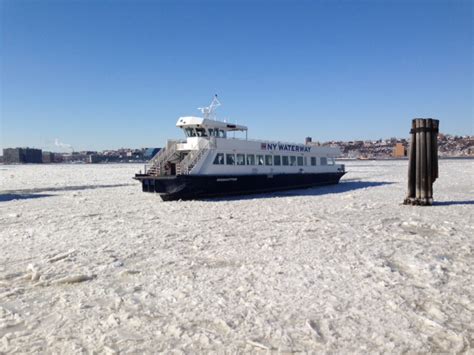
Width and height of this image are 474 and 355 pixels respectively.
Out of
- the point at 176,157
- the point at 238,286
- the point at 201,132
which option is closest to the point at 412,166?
the point at 201,132

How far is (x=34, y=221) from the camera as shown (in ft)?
37.4

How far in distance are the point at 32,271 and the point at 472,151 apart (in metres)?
201

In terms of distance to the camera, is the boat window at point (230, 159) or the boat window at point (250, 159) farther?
the boat window at point (250, 159)

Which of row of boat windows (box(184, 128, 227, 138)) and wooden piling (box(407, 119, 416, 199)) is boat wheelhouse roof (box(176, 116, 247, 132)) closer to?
row of boat windows (box(184, 128, 227, 138))

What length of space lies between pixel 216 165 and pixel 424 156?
8.68m

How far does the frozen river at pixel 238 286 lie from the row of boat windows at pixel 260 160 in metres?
7.55

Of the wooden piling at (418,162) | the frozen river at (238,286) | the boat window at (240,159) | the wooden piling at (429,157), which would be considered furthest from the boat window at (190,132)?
the wooden piling at (429,157)

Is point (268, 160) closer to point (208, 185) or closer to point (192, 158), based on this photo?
point (208, 185)

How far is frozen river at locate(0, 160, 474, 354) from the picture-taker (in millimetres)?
3930

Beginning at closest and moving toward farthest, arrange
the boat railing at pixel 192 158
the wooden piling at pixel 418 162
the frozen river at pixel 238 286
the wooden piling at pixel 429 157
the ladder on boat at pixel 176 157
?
1. the frozen river at pixel 238 286
2. the wooden piling at pixel 429 157
3. the wooden piling at pixel 418 162
4. the boat railing at pixel 192 158
5. the ladder on boat at pixel 176 157

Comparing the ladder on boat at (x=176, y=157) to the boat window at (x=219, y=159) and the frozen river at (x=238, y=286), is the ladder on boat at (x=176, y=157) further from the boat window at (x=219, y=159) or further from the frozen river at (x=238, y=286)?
the frozen river at (x=238, y=286)

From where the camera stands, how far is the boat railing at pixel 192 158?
663 inches

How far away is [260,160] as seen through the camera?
2019 centimetres

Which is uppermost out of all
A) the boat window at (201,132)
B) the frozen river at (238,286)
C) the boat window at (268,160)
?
the boat window at (201,132)
